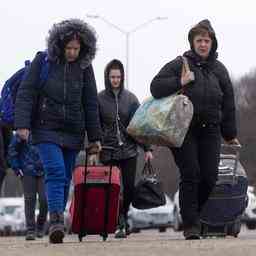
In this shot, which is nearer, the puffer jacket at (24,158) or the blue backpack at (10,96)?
the blue backpack at (10,96)

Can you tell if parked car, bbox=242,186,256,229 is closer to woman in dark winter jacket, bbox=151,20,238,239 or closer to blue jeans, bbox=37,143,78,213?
woman in dark winter jacket, bbox=151,20,238,239

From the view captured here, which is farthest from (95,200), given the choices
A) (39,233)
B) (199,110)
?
A: (39,233)

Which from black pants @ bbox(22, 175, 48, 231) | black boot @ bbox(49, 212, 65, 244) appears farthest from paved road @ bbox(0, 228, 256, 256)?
black pants @ bbox(22, 175, 48, 231)

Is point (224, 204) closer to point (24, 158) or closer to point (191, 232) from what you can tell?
point (24, 158)

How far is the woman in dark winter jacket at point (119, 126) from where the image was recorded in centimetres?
1287

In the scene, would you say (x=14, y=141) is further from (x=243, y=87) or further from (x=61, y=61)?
(x=243, y=87)

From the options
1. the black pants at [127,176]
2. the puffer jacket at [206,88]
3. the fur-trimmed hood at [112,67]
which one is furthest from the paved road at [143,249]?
the fur-trimmed hood at [112,67]

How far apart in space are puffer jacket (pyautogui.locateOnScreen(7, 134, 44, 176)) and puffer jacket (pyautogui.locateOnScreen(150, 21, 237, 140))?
225 centimetres

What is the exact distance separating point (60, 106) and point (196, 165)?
4.22 feet

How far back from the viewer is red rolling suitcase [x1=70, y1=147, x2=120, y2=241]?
1123cm

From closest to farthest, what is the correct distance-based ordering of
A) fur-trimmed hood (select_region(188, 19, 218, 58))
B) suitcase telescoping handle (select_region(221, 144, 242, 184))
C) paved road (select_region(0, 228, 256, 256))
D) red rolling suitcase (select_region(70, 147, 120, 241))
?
paved road (select_region(0, 228, 256, 256))
fur-trimmed hood (select_region(188, 19, 218, 58))
red rolling suitcase (select_region(70, 147, 120, 241))
suitcase telescoping handle (select_region(221, 144, 242, 184))

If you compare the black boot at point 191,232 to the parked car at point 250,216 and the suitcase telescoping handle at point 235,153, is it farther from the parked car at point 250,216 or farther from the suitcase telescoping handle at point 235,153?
the parked car at point 250,216

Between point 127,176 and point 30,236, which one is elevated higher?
point 127,176

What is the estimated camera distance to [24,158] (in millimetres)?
Answer: 13078
